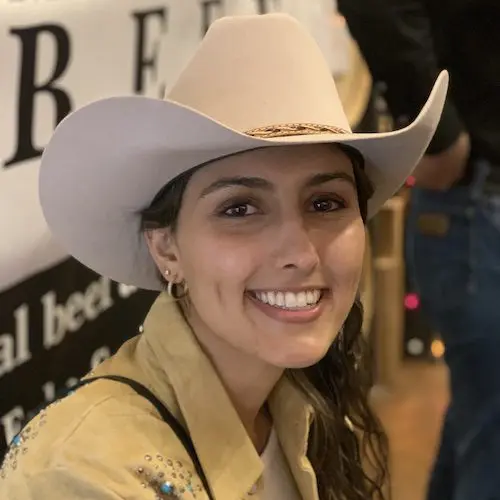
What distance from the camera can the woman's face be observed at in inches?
38.6

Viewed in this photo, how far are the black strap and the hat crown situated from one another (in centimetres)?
33

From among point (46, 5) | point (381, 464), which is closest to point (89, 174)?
point (46, 5)

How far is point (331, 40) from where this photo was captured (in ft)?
7.34

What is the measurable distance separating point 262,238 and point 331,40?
1372 mm

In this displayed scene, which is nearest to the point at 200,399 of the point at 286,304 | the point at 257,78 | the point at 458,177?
the point at 286,304

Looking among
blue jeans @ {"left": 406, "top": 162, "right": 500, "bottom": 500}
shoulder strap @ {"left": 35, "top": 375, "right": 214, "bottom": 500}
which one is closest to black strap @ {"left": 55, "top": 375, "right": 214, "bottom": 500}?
shoulder strap @ {"left": 35, "top": 375, "right": 214, "bottom": 500}

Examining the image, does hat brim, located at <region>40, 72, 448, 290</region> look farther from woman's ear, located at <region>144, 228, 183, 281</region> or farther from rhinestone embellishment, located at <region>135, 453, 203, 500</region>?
rhinestone embellishment, located at <region>135, 453, 203, 500</region>

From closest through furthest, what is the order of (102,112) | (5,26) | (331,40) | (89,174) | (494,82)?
(102,112), (89,174), (5,26), (494,82), (331,40)

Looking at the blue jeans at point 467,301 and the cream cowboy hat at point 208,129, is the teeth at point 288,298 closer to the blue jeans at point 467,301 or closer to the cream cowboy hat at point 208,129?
the cream cowboy hat at point 208,129

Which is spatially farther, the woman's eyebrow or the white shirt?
the white shirt

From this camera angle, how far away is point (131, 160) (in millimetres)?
1002

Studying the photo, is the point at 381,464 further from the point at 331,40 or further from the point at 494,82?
the point at 331,40

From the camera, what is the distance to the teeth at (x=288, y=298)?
0.99 m

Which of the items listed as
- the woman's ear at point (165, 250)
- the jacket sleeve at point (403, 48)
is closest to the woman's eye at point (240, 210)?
the woman's ear at point (165, 250)
